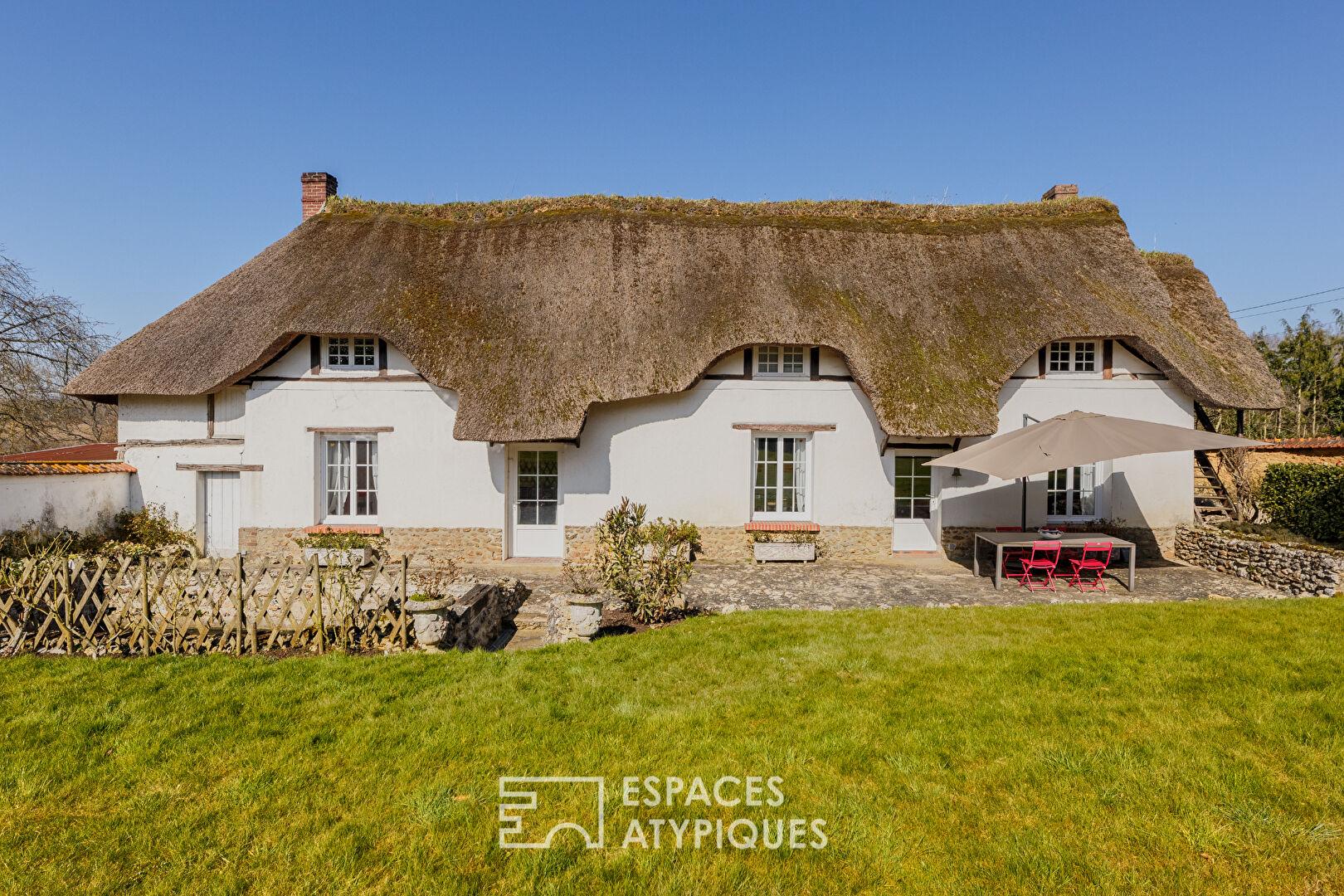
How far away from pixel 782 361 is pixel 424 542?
6.98m

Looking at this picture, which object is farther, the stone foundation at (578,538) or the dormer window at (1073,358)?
the dormer window at (1073,358)

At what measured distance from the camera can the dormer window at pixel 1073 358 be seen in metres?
10.7

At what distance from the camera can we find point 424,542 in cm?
1038

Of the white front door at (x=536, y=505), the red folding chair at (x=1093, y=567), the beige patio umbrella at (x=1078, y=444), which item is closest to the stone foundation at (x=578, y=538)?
the white front door at (x=536, y=505)

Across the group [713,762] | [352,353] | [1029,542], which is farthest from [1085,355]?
[352,353]

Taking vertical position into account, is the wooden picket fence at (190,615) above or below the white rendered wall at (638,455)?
below

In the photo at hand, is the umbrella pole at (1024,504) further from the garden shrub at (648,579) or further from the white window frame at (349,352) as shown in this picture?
the white window frame at (349,352)

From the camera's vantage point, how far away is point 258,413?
34.2 ft

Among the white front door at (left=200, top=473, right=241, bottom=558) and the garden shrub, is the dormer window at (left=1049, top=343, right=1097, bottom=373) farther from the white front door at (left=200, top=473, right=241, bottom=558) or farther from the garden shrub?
the white front door at (left=200, top=473, right=241, bottom=558)

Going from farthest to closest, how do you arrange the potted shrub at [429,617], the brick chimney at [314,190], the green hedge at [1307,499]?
the brick chimney at [314,190] → the green hedge at [1307,499] → the potted shrub at [429,617]

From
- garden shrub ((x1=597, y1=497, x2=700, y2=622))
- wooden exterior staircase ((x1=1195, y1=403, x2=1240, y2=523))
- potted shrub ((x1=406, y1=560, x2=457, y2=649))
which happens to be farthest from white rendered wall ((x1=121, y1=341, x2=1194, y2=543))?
potted shrub ((x1=406, y1=560, x2=457, y2=649))

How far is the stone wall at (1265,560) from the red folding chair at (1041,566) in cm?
257

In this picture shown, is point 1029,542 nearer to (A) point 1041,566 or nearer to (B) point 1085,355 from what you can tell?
(A) point 1041,566

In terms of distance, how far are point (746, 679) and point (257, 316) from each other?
10367mm
